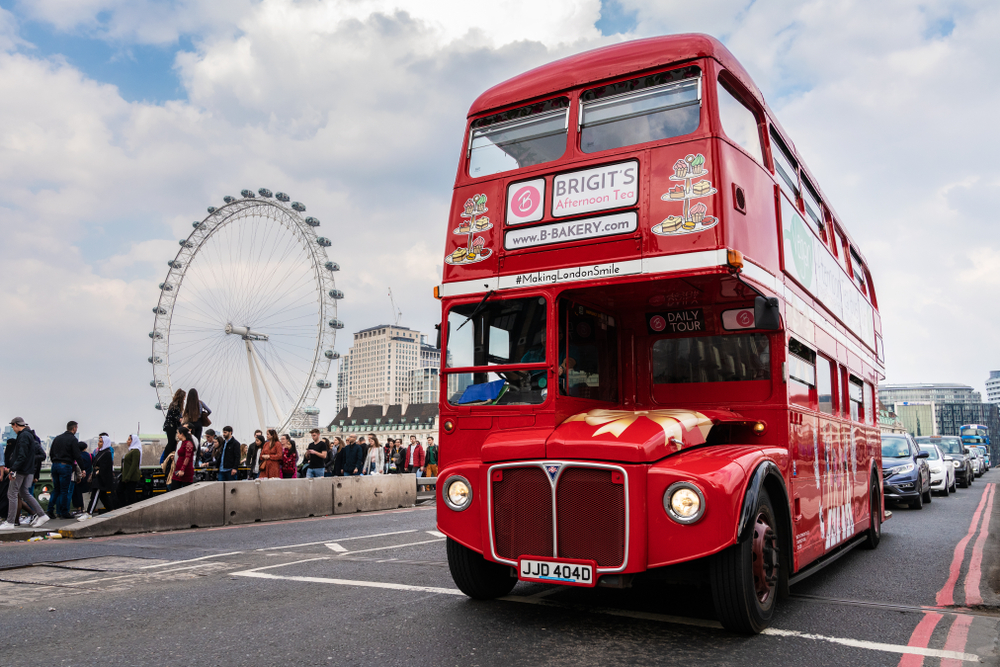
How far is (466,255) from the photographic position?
20.7 feet

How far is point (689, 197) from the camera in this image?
552cm

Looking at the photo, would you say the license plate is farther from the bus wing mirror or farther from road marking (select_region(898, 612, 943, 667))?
the bus wing mirror

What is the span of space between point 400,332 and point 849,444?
83.7 metres

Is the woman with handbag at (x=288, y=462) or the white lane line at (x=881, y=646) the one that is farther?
the woman with handbag at (x=288, y=462)

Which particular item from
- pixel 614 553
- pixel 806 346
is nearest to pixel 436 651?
pixel 614 553

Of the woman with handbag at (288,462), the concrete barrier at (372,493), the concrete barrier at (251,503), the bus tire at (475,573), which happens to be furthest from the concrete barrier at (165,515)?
the bus tire at (475,573)

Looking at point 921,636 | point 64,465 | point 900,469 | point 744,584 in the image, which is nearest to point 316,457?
point 64,465

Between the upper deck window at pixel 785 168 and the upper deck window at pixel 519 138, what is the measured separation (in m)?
2.00

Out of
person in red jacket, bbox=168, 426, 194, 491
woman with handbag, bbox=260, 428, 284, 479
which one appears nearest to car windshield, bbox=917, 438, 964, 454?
woman with handbag, bbox=260, 428, 284, 479

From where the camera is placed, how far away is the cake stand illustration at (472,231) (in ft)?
20.5

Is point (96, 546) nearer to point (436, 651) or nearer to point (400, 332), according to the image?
point (436, 651)

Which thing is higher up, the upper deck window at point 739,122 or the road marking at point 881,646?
the upper deck window at point 739,122

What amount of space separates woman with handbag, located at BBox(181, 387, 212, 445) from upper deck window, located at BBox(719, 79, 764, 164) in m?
12.2

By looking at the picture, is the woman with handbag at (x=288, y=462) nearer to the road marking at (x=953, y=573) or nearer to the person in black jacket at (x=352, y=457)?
the person in black jacket at (x=352, y=457)
